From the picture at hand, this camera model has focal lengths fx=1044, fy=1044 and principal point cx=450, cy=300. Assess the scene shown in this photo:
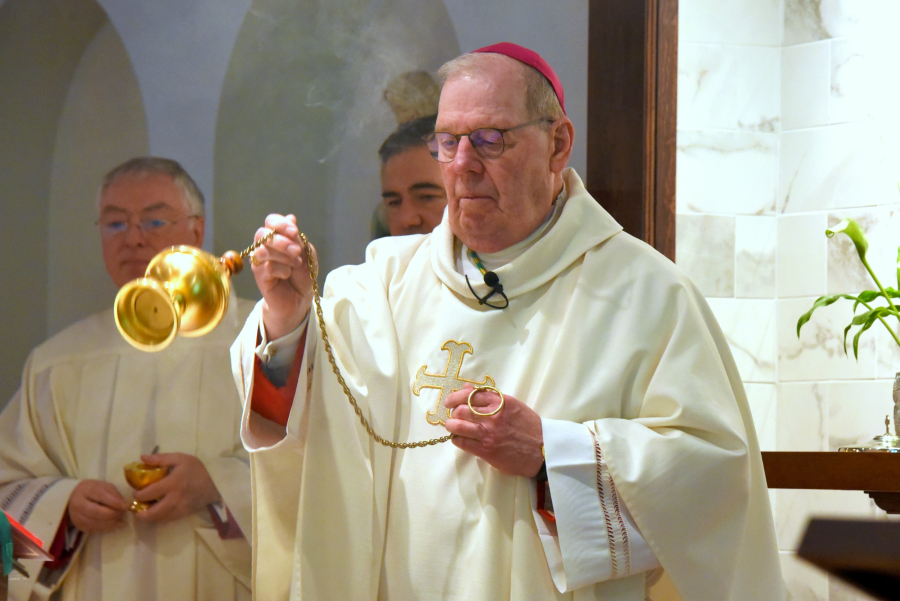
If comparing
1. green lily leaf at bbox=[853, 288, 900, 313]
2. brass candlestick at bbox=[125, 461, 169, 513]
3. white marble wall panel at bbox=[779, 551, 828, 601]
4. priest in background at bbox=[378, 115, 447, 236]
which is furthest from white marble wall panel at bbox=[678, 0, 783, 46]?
brass candlestick at bbox=[125, 461, 169, 513]

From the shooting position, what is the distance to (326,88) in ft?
14.0

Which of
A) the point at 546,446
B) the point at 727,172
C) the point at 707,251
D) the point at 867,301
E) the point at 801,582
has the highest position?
the point at 727,172

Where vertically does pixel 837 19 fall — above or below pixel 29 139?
above

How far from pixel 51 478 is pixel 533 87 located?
2289 mm

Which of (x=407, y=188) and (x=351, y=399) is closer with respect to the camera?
(x=351, y=399)

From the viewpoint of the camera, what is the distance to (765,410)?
16.6 ft

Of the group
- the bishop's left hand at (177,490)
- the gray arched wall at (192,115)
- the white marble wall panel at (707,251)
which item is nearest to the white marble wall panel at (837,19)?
the white marble wall panel at (707,251)

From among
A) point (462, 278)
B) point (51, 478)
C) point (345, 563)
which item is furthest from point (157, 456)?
point (462, 278)

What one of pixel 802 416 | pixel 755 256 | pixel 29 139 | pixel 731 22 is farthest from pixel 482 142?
pixel 802 416

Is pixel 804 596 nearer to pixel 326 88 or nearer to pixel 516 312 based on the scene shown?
Answer: pixel 516 312

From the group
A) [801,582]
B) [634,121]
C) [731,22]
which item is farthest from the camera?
[731,22]

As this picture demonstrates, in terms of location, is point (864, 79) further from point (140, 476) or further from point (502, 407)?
point (140, 476)

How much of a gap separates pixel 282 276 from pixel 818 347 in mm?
2981

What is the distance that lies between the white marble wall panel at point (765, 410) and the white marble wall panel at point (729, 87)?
1.27m
